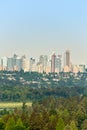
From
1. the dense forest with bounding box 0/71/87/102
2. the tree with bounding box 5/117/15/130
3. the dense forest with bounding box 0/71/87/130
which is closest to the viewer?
the tree with bounding box 5/117/15/130

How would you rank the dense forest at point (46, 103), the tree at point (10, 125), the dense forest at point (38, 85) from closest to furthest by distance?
the tree at point (10, 125)
the dense forest at point (46, 103)
the dense forest at point (38, 85)

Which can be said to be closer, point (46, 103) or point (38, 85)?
point (46, 103)

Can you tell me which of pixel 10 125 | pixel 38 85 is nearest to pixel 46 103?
pixel 10 125

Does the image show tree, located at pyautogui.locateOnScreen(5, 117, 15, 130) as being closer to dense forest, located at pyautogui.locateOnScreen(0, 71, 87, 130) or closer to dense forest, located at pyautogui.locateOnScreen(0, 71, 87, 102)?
dense forest, located at pyautogui.locateOnScreen(0, 71, 87, 130)

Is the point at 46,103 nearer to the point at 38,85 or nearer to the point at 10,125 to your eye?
the point at 10,125

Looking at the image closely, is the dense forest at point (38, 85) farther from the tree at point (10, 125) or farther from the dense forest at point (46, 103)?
the tree at point (10, 125)

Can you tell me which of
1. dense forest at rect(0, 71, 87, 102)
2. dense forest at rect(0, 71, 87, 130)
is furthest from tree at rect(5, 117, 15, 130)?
dense forest at rect(0, 71, 87, 102)

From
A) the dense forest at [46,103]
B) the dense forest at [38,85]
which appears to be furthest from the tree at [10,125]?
the dense forest at [38,85]

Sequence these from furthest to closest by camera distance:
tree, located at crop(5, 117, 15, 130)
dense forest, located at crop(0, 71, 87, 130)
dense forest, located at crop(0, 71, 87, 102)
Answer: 1. dense forest, located at crop(0, 71, 87, 102)
2. dense forest, located at crop(0, 71, 87, 130)
3. tree, located at crop(5, 117, 15, 130)
